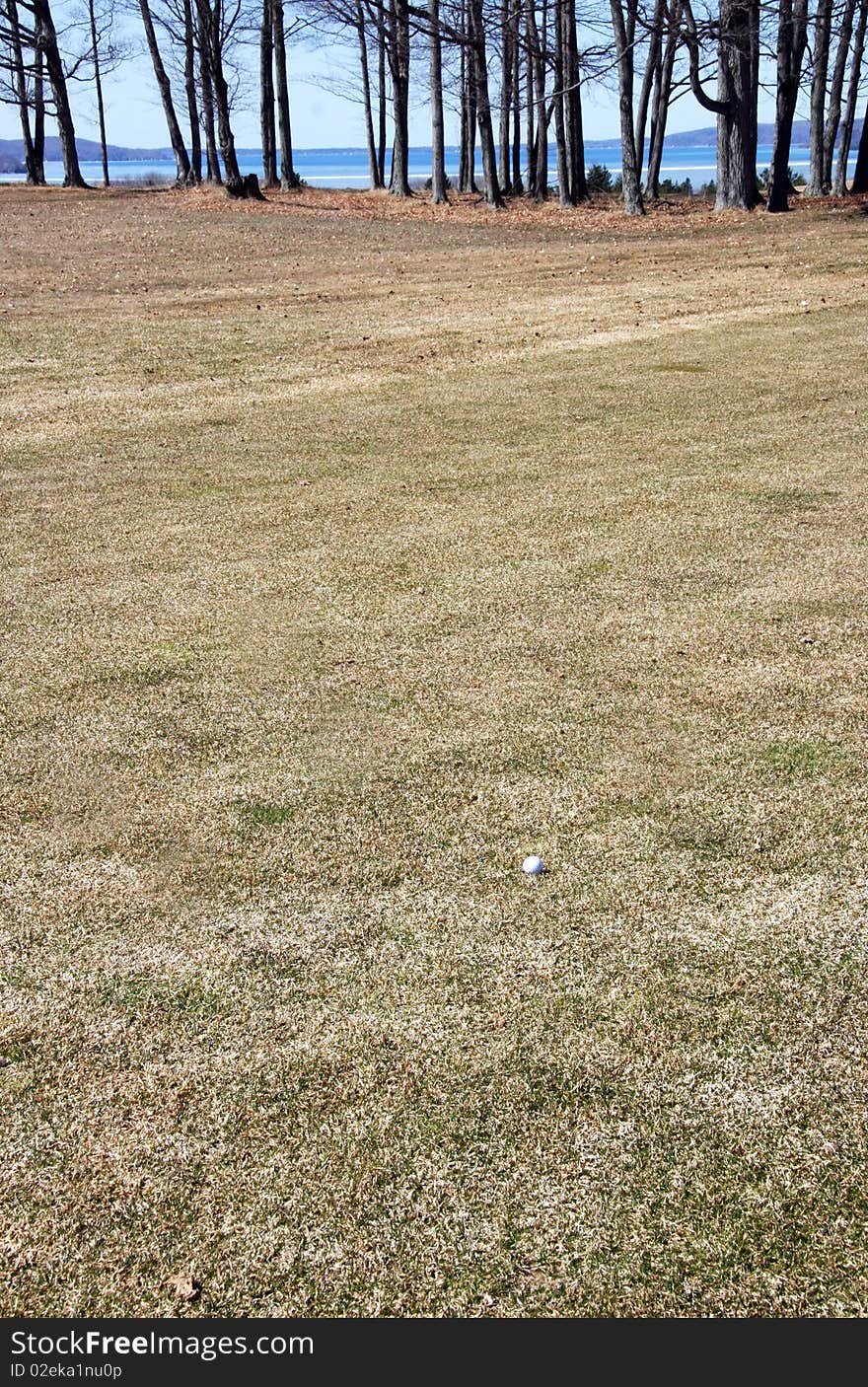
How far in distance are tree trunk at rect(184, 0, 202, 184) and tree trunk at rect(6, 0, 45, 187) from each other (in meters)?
5.80

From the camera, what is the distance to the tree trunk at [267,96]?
1454 inches

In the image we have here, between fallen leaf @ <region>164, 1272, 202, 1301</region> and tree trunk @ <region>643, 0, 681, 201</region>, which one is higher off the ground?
tree trunk @ <region>643, 0, 681, 201</region>

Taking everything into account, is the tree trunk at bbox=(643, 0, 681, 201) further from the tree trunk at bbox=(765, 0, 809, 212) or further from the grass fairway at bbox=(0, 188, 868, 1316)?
the grass fairway at bbox=(0, 188, 868, 1316)

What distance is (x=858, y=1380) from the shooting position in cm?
223

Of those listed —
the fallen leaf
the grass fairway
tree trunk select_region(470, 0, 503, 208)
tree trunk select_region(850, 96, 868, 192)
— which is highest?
tree trunk select_region(470, 0, 503, 208)

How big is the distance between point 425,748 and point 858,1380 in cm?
267

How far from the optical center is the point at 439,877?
146 inches

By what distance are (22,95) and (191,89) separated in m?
7.10

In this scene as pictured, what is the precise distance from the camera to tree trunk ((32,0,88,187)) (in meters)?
41.3

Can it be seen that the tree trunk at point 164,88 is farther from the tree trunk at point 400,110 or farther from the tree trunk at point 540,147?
the tree trunk at point 540,147

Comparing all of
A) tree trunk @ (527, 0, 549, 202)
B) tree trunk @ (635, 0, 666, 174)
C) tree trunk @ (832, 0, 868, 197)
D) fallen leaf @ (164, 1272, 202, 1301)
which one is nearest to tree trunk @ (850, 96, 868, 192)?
tree trunk @ (832, 0, 868, 197)

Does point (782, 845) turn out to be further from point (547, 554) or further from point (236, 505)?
point (236, 505)

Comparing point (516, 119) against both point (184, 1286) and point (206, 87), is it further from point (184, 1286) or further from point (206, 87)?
point (184, 1286)

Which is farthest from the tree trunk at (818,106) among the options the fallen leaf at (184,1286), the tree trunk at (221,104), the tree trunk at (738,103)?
the fallen leaf at (184,1286)
